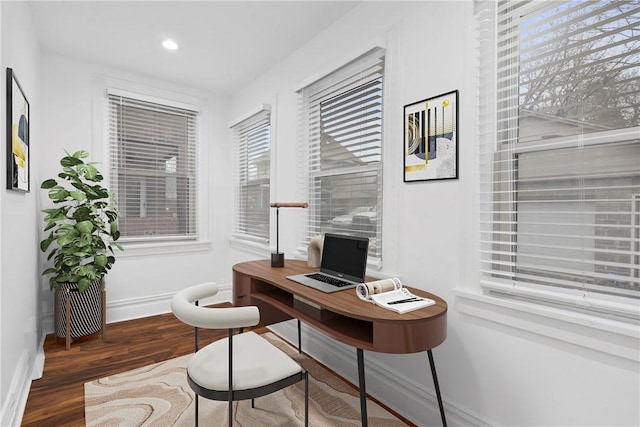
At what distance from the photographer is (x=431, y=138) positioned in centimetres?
184

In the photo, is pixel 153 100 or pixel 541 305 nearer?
pixel 541 305

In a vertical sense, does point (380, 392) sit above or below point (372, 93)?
below

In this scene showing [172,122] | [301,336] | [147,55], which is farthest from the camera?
[172,122]

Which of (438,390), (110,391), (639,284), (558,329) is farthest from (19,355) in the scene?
(639,284)

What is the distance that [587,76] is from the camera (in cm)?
131

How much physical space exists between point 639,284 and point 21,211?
327 cm

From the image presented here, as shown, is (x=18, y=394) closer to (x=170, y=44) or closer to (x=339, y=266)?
(x=339, y=266)

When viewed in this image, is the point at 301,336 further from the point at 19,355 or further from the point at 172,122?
the point at 172,122

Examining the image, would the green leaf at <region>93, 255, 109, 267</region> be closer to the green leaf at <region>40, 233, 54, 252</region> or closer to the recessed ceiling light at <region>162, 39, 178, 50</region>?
the green leaf at <region>40, 233, 54, 252</region>

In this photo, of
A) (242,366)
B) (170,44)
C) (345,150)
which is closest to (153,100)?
(170,44)

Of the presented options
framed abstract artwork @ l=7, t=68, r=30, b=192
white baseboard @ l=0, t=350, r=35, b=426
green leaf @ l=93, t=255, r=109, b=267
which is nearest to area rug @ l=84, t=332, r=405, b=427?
white baseboard @ l=0, t=350, r=35, b=426

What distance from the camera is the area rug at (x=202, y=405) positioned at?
6.23 ft

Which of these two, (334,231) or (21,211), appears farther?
(334,231)

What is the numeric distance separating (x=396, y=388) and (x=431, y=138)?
60.2 inches
